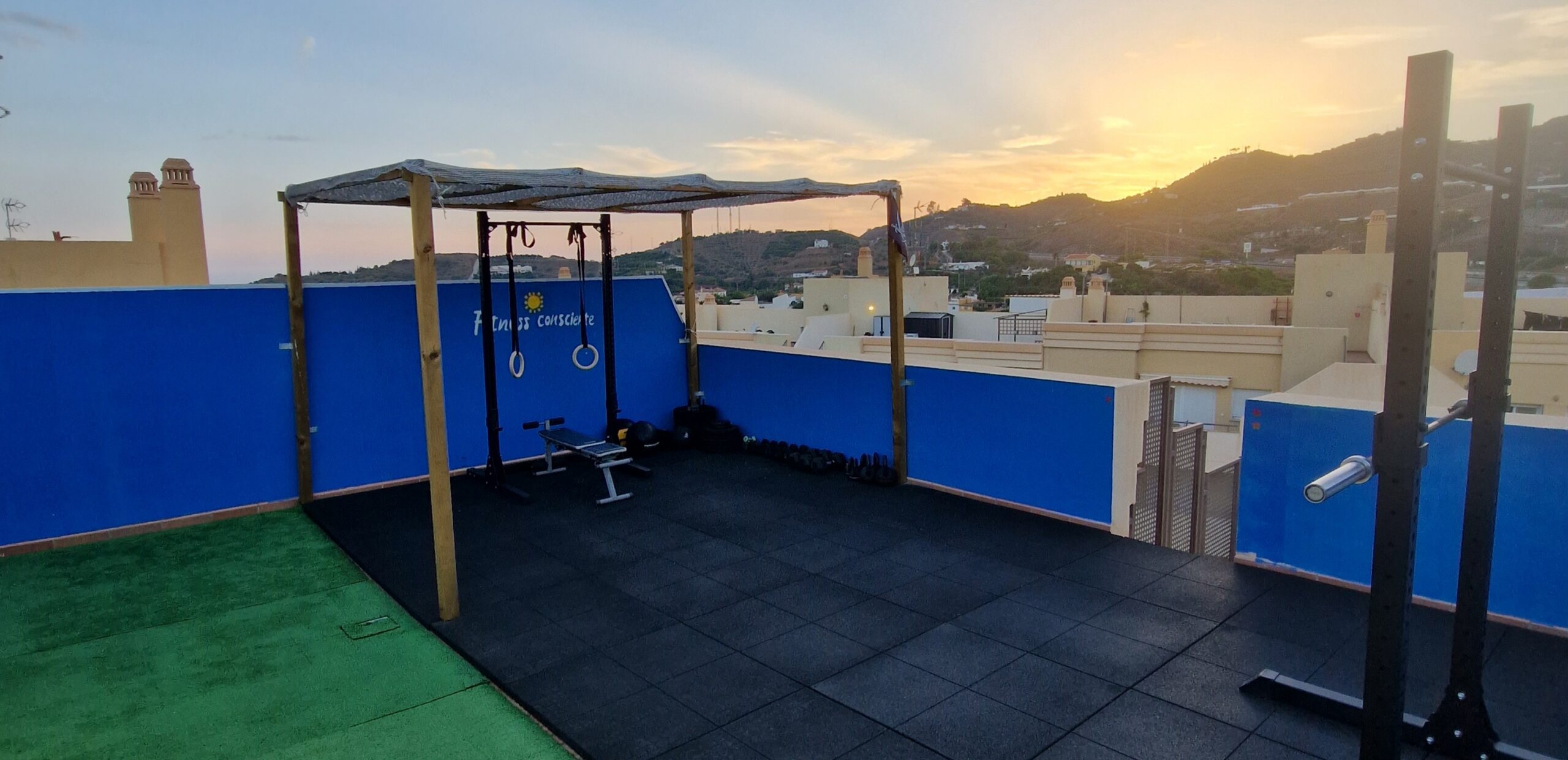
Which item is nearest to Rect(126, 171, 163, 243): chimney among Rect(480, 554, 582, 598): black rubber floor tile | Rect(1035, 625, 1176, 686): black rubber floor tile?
Rect(480, 554, 582, 598): black rubber floor tile

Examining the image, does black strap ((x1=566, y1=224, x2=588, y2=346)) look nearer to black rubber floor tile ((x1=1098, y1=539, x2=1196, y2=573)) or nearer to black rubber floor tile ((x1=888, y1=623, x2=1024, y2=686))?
black rubber floor tile ((x1=888, y1=623, x2=1024, y2=686))

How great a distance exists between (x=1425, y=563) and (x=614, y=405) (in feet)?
21.7

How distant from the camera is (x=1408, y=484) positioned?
214cm

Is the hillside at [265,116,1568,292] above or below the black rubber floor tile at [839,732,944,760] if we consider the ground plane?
above

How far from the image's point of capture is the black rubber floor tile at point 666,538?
18.6 feet

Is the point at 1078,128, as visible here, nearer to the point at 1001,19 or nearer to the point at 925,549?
the point at 1001,19

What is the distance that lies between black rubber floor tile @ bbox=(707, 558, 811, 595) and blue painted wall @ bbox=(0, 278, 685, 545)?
3.76 meters

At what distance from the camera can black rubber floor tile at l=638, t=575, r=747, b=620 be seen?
4.57 m

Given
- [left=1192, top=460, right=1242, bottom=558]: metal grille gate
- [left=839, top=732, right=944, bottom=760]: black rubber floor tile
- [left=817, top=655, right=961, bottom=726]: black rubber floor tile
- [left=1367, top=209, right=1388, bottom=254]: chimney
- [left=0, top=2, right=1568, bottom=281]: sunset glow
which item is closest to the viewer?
[left=839, top=732, right=944, bottom=760]: black rubber floor tile

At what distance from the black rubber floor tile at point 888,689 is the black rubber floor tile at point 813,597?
67 centimetres

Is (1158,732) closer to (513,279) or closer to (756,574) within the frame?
(756,574)

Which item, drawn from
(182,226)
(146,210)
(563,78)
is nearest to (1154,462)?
(563,78)

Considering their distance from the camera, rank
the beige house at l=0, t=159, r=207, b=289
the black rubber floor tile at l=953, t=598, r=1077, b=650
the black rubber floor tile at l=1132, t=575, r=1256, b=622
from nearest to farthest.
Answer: the black rubber floor tile at l=953, t=598, r=1077, b=650
the black rubber floor tile at l=1132, t=575, r=1256, b=622
the beige house at l=0, t=159, r=207, b=289

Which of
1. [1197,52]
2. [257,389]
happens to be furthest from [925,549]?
[1197,52]
